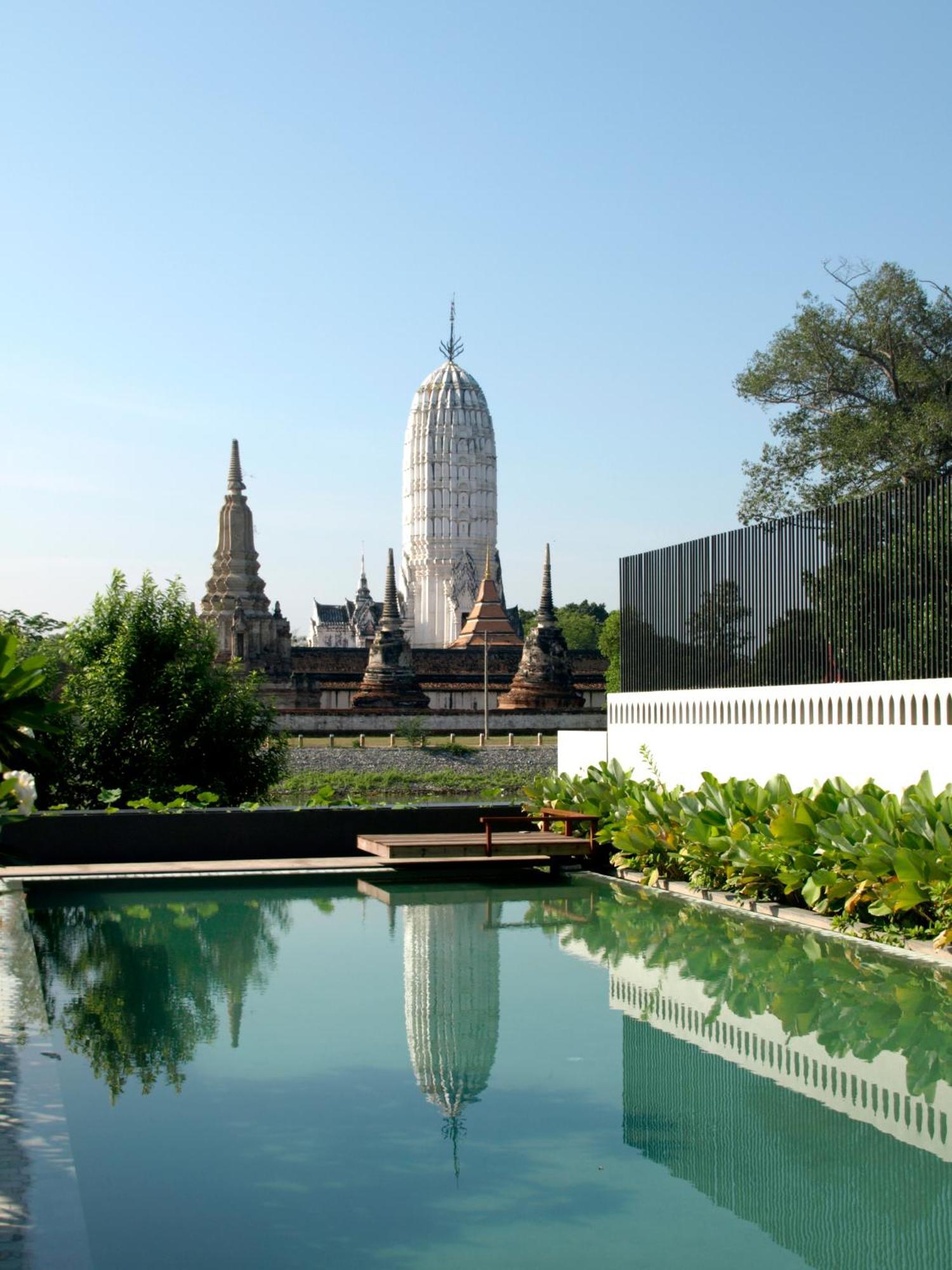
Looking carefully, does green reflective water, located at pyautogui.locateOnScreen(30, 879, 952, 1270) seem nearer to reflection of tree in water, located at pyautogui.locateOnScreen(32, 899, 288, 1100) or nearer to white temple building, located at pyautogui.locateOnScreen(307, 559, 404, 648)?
reflection of tree in water, located at pyautogui.locateOnScreen(32, 899, 288, 1100)

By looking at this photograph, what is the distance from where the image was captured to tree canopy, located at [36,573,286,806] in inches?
811

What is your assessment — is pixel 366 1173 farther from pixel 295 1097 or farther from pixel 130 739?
pixel 130 739

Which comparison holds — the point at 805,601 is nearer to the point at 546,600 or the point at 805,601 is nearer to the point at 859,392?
the point at 859,392

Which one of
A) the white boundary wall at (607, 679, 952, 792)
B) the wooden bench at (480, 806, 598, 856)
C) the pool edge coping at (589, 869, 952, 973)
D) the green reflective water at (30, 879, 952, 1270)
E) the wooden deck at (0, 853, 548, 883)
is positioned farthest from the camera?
the wooden bench at (480, 806, 598, 856)

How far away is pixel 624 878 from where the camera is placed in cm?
1402

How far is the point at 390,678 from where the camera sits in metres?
59.2

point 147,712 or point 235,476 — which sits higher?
point 235,476

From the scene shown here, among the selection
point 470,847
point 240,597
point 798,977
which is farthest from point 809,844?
point 240,597

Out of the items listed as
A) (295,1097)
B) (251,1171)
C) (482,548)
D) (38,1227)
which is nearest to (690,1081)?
(295,1097)

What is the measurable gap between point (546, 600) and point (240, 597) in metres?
13.2

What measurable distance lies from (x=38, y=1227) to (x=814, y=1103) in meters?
3.58

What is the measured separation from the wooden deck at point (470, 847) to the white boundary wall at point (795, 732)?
5.99ft

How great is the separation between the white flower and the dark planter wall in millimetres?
8157

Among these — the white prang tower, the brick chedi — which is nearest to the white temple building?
the white prang tower
